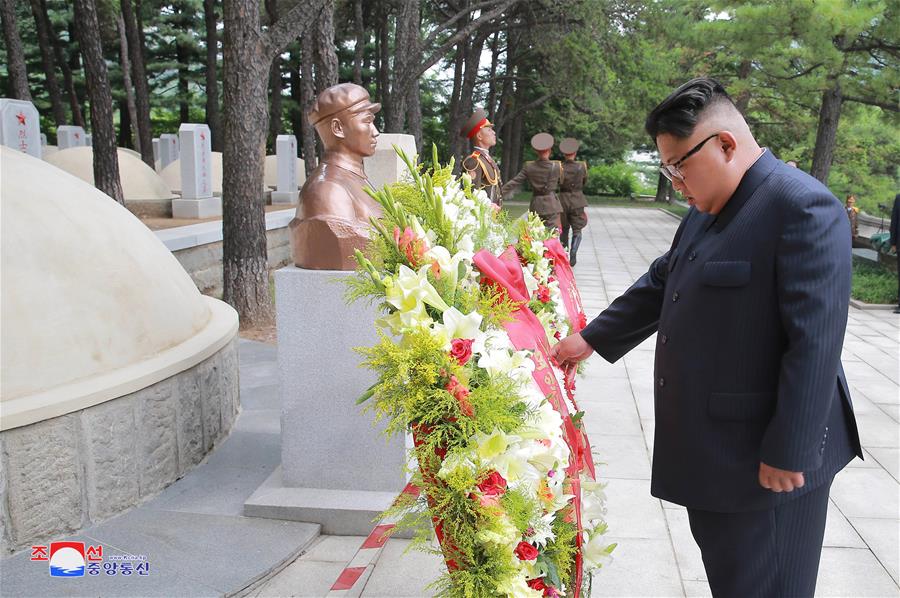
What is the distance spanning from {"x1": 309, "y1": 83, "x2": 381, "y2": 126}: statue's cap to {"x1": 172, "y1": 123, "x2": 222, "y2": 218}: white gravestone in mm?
10526

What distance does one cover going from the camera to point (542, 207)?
33.5ft

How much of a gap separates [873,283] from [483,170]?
21.9 feet

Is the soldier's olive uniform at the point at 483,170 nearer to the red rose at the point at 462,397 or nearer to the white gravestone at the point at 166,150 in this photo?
the red rose at the point at 462,397

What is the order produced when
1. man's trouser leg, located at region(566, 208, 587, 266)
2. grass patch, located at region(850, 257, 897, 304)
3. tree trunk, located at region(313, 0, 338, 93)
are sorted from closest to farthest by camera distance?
grass patch, located at region(850, 257, 897, 304), tree trunk, located at region(313, 0, 338, 93), man's trouser leg, located at region(566, 208, 587, 266)

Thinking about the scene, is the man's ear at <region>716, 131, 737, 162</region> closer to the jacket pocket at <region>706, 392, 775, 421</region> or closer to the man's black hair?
the man's black hair

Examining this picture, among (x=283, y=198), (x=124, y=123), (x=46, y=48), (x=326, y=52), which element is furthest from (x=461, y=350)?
(x=124, y=123)

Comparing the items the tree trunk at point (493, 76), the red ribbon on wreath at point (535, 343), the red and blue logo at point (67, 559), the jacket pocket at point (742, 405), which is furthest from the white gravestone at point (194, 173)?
the tree trunk at point (493, 76)

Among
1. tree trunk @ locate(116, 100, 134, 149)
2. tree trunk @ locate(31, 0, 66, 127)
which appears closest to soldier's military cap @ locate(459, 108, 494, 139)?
tree trunk @ locate(31, 0, 66, 127)

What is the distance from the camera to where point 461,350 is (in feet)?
5.88

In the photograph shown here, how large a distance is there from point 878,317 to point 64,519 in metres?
9.04

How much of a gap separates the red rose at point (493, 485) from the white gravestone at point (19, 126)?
396 inches

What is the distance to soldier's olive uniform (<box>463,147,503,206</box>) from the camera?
7676 mm

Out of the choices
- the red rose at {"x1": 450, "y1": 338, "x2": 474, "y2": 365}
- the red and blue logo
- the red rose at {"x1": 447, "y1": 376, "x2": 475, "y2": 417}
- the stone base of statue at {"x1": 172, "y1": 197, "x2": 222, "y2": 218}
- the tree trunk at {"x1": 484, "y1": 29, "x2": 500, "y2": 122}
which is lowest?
the red and blue logo

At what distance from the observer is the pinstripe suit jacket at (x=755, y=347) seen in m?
1.77
